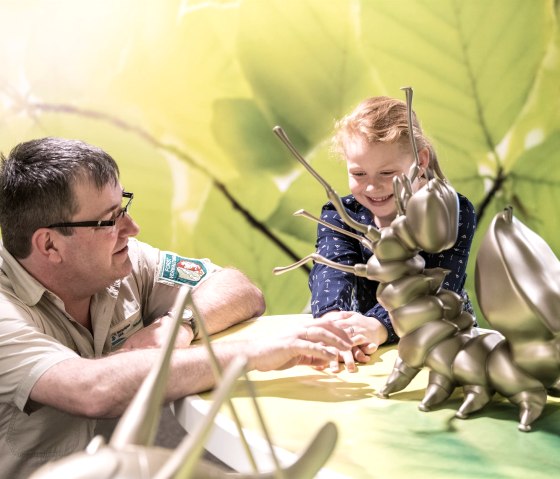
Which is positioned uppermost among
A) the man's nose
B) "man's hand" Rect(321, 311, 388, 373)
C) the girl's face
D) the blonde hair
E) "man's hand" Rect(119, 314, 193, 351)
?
the blonde hair

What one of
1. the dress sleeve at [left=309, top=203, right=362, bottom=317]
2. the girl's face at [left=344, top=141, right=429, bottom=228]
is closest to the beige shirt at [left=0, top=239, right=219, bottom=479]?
the dress sleeve at [left=309, top=203, right=362, bottom=317]

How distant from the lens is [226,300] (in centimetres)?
164

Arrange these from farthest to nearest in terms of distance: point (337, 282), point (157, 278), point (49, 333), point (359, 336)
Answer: point (157, 278), point (337, 282), point (49, 333), point (359, 336)

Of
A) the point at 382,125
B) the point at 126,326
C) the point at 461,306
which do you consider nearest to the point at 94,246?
the point at 126,326

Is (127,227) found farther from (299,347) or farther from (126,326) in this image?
(299,347)

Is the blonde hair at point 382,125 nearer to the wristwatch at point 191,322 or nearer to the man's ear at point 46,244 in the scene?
the wristwatch at point 191,322

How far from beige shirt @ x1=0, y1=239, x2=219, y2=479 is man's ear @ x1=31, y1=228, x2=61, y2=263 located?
0.19ft

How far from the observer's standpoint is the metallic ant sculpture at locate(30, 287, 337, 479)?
0.41 m

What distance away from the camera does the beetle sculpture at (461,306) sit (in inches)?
35.0

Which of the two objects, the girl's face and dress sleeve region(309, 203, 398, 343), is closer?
dress sleeve region(309, 203, 398, 343)

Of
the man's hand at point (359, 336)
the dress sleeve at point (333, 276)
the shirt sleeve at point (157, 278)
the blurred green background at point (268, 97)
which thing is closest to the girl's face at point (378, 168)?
the dress sleeve at point (333, 276)

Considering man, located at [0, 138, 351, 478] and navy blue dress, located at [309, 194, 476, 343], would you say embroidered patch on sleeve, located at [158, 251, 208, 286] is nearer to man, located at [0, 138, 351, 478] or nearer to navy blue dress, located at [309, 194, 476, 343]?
man, located at [0, 138, 351, 478]

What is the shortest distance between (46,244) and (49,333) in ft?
0.68

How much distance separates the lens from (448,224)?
0.96 metres
